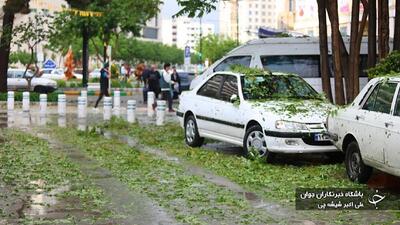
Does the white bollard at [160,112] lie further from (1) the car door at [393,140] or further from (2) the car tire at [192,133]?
(1) the car door at [393,140]

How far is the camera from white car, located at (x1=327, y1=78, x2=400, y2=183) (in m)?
8.84

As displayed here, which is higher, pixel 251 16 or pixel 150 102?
pixel 251 16

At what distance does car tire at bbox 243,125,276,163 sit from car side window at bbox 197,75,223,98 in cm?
167

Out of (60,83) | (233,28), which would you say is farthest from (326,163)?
(233,28)

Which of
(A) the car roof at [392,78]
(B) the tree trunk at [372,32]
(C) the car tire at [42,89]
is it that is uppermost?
(B) the tree trunk at [372,32]

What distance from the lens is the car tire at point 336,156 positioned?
473 inches

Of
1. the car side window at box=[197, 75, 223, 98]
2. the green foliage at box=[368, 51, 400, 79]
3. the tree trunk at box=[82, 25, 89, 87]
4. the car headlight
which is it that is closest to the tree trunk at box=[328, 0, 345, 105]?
the car side window at box=[197, 75, 223, 98]

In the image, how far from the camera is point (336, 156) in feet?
40.0

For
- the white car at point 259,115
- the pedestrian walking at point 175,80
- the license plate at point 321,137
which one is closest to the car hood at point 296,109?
the white car at point 259,115

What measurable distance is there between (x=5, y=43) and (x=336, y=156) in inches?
819

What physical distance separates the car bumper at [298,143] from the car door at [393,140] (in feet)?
8.62

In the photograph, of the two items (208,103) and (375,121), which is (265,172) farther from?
(208,103)

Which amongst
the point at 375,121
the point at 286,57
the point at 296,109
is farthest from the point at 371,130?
the point at 286,57

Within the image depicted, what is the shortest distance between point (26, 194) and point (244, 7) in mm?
149892
